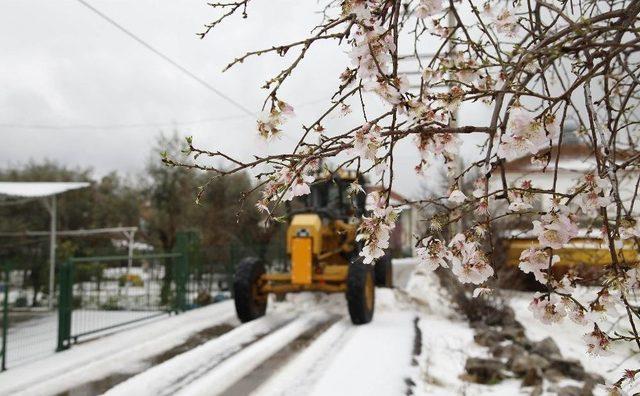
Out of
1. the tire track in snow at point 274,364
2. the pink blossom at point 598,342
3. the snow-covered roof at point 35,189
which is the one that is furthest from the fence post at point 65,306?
the pink blossom at point 598,342

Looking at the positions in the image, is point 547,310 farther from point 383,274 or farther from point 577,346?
point 383,274

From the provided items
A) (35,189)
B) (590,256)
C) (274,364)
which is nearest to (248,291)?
(274,364)

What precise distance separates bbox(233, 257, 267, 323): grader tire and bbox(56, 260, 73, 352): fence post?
239 cm

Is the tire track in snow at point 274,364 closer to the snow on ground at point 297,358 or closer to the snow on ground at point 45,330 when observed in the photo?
the snow on ground at point 297,358

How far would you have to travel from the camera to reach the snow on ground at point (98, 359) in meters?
5.15

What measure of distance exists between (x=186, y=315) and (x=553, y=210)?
848cm

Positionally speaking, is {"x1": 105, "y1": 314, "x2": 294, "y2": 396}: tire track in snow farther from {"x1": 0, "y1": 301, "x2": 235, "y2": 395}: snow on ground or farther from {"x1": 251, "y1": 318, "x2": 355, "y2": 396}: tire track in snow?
{"x1": 251, "y1": 318, "x2": 355, "y2": 396}: tire track in snow

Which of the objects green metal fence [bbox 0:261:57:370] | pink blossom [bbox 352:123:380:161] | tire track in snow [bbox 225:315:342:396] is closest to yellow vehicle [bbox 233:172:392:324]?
tire track in snow [bbox 225:315:342:396]

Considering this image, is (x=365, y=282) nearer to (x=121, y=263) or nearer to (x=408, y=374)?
(x=408, y=374)

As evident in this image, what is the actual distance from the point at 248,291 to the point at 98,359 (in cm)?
281

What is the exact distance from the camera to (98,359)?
20.2 ft

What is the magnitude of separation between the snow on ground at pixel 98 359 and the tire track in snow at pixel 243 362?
3.39 ft

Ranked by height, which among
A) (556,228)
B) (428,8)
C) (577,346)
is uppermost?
(428,8)

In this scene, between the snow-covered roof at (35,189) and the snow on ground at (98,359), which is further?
the snow-covered roof at (35,189)
